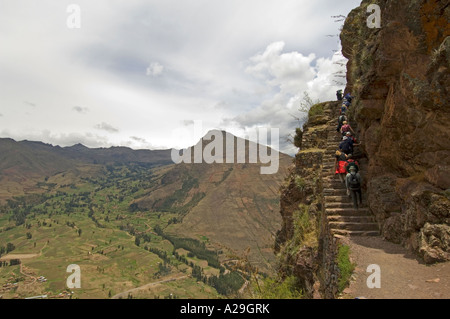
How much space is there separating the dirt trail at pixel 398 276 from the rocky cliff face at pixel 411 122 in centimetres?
36

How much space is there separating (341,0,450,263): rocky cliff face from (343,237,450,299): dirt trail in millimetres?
364

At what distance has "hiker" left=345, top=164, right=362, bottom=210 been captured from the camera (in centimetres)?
1070

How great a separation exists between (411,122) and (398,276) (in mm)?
5007

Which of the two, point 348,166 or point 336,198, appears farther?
point 336,198

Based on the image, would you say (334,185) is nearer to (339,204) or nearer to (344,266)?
(339,204)

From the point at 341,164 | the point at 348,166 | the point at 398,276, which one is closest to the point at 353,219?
the point at 348,166

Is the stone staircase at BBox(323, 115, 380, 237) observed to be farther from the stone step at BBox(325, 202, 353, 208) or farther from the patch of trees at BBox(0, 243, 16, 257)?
the patch of trees at BBox(0, 243, 16, 257)

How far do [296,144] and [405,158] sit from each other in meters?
13.6

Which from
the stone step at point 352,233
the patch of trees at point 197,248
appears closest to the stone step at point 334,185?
the stone step at point 352,233

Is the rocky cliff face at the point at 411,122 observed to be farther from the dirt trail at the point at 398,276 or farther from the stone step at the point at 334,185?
the stone step at the point at 334,185

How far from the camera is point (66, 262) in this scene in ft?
492

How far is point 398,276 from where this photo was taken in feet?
Answer: 20.9

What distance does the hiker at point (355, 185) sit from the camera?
35.1 ft

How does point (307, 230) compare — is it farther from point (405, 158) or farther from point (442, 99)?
point (442, 99)
